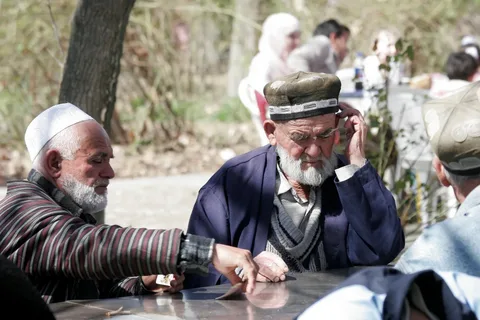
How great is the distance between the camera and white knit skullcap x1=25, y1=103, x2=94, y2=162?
3391mm

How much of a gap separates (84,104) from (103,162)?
1.73 m

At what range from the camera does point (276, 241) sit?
3822mm

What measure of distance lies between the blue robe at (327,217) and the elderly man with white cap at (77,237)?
1.80 feet

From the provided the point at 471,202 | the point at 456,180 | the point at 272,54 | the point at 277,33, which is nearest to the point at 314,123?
the point at 456,180

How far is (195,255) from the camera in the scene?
9.60 ft

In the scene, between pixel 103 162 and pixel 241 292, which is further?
pixel 103 162

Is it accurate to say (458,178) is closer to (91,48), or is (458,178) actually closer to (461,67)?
(91,48)

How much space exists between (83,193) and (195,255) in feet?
2.08

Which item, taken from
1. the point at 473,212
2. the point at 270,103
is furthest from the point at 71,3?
the point at 473,212

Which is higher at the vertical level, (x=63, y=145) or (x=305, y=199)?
(x=63, y=145)

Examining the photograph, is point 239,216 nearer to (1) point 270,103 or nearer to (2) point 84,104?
(1) point 270,103

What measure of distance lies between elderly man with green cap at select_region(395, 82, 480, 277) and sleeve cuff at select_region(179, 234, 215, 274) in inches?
29.2

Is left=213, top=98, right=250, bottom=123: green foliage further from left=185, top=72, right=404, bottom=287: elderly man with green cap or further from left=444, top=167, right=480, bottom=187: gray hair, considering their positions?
left=444, top=167, right=480, bottom=187: gray hair

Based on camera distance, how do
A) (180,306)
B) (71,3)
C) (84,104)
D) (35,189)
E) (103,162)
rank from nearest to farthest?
(180,306)
(35,189)
(103,162)
(84,104)
(71,3)
